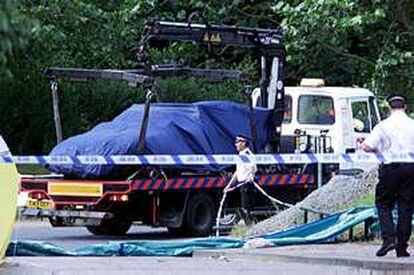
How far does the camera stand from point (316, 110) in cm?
2100

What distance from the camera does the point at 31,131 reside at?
29203 mm

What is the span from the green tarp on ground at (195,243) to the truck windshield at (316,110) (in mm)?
8157

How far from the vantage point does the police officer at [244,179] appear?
16.9m

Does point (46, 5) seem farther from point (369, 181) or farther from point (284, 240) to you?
point (284, 240)

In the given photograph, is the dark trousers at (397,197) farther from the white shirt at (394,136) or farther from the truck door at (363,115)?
the truck door at (363,115)

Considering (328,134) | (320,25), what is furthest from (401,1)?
(328,134)

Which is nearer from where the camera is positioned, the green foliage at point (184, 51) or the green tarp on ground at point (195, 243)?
the green tarp on ground at point (195, 243)

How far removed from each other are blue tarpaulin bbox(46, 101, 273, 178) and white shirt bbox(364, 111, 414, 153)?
6.65 m

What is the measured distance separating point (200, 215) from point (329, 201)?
3705 millimetres

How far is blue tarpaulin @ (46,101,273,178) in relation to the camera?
1688 cm

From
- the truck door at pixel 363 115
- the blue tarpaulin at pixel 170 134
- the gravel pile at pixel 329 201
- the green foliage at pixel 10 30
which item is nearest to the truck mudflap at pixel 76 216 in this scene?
the blue tarpaulin at pixel 170 134

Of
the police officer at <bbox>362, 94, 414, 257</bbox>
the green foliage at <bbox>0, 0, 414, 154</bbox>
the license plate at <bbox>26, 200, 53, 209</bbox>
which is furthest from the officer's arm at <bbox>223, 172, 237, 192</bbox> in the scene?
the police officer at <bbox>362, 94, 414, 257</bbox>

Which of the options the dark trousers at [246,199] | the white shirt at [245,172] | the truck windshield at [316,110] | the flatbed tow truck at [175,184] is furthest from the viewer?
the truck windshield at [316,110]

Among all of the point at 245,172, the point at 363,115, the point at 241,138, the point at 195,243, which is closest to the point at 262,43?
the point at 363,115
